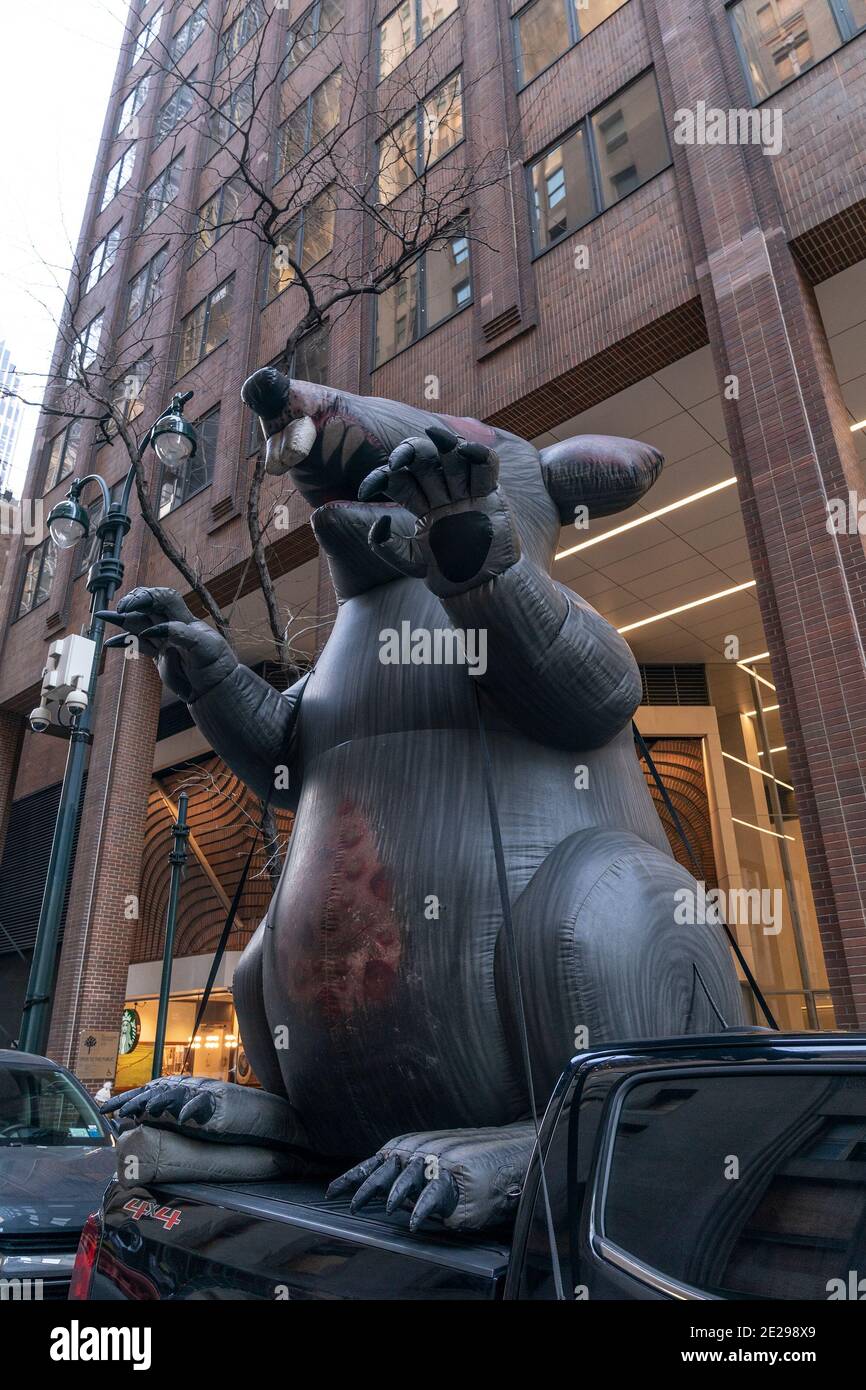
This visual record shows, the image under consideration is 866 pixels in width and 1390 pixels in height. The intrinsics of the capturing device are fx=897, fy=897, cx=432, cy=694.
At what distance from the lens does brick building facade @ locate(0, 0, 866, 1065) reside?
287 inches

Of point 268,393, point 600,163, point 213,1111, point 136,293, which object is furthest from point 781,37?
point 136,293

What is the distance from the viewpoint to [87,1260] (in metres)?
1.82

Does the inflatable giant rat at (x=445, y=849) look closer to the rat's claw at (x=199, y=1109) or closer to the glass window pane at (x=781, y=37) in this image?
the rat's claw at (x=199, y=1109)

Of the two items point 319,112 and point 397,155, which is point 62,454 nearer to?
point 319,112

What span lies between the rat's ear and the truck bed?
1.61m

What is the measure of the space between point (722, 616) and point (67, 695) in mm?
10204

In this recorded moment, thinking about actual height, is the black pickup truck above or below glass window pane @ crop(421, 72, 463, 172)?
below

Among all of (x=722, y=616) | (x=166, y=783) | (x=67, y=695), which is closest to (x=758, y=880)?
(x=722, y=616)

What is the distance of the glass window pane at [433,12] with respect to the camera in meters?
12.9

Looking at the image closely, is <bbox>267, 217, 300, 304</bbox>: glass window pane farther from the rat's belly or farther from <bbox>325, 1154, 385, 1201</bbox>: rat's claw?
<bbox>325, 1154, 385, 1201</bbox>: rat's claw

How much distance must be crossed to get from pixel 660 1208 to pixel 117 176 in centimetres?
2455

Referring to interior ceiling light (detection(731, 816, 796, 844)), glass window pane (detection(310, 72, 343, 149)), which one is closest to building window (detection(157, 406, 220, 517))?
glass window pane (detection(310, 72, 343, 149))

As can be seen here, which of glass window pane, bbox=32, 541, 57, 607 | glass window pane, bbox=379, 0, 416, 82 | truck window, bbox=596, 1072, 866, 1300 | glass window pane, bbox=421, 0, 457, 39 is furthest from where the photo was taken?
glass window pane, bbox=32, 541, 57, 607
